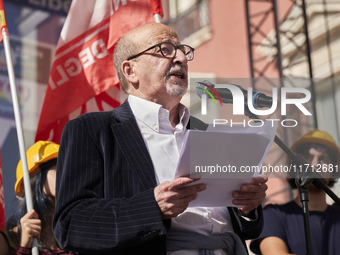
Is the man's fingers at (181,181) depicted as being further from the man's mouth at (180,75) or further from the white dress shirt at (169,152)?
the man's mouth at (180,75)

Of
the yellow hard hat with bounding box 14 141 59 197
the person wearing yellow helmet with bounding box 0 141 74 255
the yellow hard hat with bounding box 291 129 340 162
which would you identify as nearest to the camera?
the yellow hard hat with bounding box 291 129 340 162

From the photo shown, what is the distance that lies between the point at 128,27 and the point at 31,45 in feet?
22.4

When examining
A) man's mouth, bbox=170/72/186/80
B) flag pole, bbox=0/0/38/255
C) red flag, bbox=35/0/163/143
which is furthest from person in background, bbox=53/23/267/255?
red flag, bbox=35/0/163/143

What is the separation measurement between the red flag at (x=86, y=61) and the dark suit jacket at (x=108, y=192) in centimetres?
182

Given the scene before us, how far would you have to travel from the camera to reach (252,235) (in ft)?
8.55

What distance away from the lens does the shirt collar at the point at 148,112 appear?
2.64m

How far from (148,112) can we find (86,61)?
1.99 metres

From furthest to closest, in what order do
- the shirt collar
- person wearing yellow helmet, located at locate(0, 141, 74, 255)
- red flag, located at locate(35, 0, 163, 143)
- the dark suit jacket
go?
red flag, located at locate(35, 0, 163, 143), person wearing yellow helmet, located at locate(0, 141, 74, 255), the shirt collar, the dark suit jacket

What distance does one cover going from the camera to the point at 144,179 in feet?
7.73

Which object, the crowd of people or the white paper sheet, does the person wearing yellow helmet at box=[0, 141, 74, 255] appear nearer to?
the crowd of people

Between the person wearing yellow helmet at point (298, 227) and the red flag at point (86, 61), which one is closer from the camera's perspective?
the person wearing yellow helmet at point (298, 227)

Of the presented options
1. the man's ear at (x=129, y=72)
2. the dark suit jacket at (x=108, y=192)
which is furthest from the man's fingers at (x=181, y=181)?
the man's ear at (x=129, y=72)

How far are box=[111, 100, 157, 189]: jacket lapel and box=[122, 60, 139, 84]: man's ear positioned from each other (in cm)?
34

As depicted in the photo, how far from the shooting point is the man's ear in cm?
295
